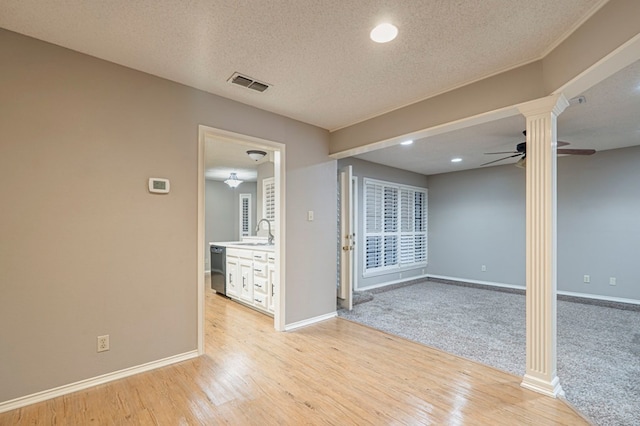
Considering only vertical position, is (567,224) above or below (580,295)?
above

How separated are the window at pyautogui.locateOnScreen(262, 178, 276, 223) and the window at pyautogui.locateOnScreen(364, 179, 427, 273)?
183cm

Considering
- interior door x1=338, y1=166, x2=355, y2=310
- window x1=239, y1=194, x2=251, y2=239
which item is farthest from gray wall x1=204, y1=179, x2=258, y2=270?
interior door x1=338, y1=166, x2=355, y2=310

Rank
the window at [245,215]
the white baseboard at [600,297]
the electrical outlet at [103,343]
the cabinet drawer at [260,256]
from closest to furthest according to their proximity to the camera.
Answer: the electrical outlet at [103,343], the cabinet drawer at [260,256], the white baseboard at [600,297], the window at [245,215]

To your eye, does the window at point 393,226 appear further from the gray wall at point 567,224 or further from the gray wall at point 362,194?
the gray wall at point 567,224

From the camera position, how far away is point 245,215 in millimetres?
8641

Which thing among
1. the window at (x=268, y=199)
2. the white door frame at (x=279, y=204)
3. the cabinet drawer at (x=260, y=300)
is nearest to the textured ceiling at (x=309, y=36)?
the white door frame at (x=279, y=204)

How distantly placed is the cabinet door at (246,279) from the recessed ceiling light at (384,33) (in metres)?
3.39

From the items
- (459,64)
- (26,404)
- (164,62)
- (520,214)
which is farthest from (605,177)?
(26,404)

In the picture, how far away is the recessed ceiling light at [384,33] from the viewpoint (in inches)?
74.6

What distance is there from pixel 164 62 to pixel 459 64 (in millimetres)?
2366

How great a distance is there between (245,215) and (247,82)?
20.7 ft

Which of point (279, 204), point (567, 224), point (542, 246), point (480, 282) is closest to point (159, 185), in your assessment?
point (279, 204)

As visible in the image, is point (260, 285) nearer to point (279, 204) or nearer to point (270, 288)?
point (270, 288)

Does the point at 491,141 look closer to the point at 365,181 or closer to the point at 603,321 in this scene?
the point at 365,181
